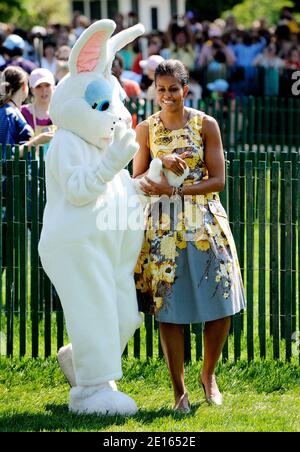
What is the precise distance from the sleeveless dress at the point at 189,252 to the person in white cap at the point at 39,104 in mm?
3059

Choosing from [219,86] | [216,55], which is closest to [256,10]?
[216,55]

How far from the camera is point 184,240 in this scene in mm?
6883

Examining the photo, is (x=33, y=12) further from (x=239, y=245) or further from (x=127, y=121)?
(x=127, y=121)

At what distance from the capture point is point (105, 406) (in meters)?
6.70

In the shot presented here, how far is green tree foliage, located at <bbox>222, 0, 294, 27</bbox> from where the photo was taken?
4072 cm

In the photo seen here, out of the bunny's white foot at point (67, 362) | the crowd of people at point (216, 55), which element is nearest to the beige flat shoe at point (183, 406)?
the bunny's white foot at point (67, 362)

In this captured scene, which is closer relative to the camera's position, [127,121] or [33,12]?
[127,121]

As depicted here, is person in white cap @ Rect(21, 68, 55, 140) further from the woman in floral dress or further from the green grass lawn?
the woman in floral dress

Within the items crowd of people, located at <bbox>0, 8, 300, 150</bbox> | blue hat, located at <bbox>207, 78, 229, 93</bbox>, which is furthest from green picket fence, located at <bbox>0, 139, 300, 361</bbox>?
blue hat, located at <bbox>207, 78, 229, 93</bbox>

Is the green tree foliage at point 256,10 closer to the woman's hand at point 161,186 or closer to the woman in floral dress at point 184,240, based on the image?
the woman in floral dress at point 184,240

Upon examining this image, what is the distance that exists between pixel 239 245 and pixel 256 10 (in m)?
34.0

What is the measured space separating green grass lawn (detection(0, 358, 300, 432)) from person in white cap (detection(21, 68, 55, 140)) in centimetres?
256

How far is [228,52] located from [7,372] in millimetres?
13847
